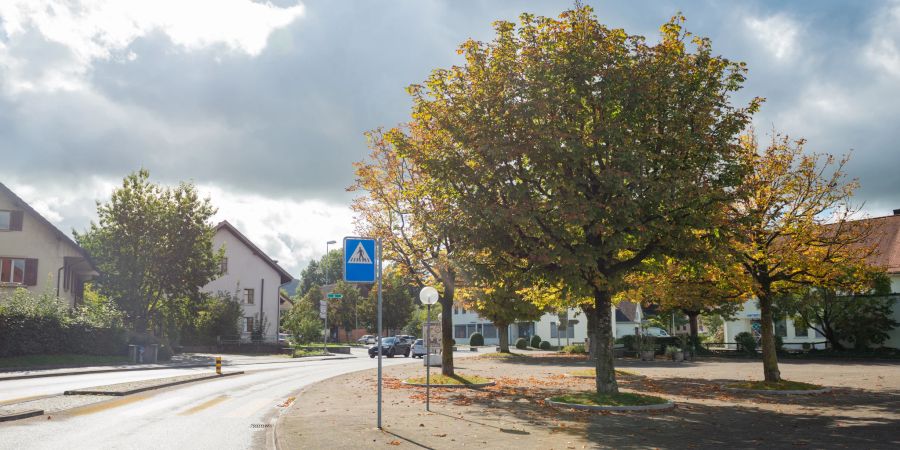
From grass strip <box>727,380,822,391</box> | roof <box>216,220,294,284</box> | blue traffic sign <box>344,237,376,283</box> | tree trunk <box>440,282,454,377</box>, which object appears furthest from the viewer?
roof <box>216,220,294,284</box>

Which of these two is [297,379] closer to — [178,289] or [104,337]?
[104,337]

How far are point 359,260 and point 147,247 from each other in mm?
35321

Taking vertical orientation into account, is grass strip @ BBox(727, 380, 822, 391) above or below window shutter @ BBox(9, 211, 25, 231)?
below

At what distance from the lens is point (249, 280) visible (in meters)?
62.6

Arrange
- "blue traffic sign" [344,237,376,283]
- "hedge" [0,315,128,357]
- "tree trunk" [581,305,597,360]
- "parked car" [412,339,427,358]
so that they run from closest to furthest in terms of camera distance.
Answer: "blue traffic sign" [344,237,376,283], "tree trunk" [581,305,597,360], "hedge" [0,315,128,357], "parked car" [412,339,427,358]

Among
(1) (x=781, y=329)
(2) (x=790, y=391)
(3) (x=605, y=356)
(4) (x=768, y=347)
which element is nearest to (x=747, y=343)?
(1) (x=781, y=329)

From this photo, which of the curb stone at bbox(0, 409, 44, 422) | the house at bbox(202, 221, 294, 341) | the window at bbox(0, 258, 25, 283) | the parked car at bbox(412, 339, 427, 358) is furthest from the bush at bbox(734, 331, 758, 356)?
the window at bbox(0, 258, 25, 283)

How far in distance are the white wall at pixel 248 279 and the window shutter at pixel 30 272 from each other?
18579 mm

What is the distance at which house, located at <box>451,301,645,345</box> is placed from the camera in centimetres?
7219

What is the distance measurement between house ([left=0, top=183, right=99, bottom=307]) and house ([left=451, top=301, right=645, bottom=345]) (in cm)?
3508

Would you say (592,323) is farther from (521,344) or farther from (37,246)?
(37,246)

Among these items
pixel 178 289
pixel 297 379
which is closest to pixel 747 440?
pixel 297 379

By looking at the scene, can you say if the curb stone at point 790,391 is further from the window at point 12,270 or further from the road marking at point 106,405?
the window at point 12,270

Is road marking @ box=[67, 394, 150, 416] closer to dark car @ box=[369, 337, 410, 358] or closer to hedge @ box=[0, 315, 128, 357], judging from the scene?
hedge @ box=[0, 315, 128, 357]
